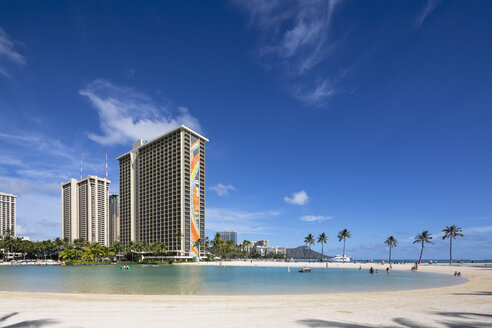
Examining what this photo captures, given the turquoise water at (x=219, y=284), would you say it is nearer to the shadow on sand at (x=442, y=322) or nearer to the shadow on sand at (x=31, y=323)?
the shadow on sand at (x=442, y=322)

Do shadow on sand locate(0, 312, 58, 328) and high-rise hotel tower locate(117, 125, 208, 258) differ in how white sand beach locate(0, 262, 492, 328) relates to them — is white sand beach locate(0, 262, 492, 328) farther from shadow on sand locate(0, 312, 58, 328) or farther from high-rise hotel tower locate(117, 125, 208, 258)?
high-rise hotel tower locate(117, 125, 208, 258)

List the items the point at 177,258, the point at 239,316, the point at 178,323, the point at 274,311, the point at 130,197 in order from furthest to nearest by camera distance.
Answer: the point at 130,197 < the point at 177,258 < the point at 274,311 < the point at 239,316 < the point at 178,323

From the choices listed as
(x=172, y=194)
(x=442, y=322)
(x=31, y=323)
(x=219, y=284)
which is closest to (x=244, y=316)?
(x=442, y=322)

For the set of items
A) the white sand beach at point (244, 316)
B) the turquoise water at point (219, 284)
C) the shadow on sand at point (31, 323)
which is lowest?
the turquoise water at point (219, 284)

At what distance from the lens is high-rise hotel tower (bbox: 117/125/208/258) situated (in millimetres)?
162625

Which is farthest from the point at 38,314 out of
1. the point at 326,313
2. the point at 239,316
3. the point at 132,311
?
the point at 326,313

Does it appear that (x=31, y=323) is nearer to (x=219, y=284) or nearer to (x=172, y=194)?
(x=219, y=284)

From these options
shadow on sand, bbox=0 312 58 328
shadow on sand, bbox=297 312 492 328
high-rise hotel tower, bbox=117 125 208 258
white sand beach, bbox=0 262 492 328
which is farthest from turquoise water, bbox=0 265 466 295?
high-rise hotel tower, bbox=117 125 208 258

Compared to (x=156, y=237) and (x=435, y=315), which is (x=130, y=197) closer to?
(x=156, y=237)

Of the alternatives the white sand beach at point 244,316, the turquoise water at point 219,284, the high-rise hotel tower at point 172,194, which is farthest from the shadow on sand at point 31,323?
the high-rise hotel tower at point 172,194

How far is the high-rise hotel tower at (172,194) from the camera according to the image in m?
163

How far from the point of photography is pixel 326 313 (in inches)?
731

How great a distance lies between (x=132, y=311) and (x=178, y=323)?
5.06m

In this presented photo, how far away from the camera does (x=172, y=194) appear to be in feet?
550
